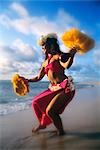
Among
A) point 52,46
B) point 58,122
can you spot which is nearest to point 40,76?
point 52,46

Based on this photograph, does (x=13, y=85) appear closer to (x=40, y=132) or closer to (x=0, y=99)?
(x=0, y=99)

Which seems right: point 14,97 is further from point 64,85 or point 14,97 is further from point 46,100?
point 64,85

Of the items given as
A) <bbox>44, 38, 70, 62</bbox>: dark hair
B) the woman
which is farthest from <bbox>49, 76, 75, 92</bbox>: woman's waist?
<bbox>44, 38, 70, 62</bbox>: dark hair

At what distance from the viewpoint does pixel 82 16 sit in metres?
2.24

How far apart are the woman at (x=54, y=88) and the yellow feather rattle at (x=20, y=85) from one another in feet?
0.14

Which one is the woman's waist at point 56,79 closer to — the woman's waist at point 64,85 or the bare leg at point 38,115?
the woman's waist at point 64,85

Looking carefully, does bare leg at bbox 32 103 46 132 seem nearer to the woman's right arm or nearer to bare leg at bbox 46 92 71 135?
bare leg at bbox 46 92 71 135

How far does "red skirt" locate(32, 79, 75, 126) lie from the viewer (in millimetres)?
2211

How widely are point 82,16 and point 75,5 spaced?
0.09 m

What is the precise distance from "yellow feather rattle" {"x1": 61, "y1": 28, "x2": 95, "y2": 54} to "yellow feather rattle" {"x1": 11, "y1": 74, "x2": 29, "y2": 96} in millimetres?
368

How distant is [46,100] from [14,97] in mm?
210

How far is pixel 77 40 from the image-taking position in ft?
7.25

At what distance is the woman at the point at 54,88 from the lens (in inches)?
87.0

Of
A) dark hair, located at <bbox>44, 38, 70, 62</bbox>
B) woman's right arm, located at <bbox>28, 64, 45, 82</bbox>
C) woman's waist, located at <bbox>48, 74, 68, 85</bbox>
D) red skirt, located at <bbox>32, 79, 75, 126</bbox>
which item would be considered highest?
dark hair, located at <bbox>44, 38, 70, 62</bbox>
